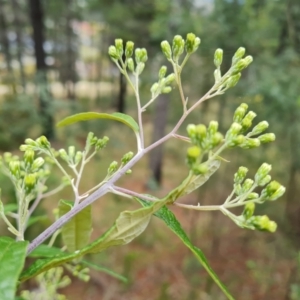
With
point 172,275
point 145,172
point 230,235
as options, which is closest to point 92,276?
point 172,275

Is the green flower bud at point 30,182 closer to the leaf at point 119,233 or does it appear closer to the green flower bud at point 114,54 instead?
the leaf at point 119,233

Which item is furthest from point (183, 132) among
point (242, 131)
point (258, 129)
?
point (242, 131)

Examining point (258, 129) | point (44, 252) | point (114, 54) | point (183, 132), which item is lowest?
point (183, 132)

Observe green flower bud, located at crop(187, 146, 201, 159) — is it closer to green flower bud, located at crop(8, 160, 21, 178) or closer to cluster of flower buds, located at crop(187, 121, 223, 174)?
cluster of flower buds, located at crop(187, 121, 223, 174)

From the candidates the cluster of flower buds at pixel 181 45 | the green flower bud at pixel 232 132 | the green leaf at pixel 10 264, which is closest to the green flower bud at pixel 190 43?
the cluster of flower buds at pixel 181 45

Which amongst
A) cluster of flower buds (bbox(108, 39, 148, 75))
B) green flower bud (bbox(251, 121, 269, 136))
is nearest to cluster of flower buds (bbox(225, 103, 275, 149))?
green flower bud (bbox(251, 121, 269, 136))

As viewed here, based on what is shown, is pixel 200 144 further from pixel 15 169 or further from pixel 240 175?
pixel 15 169
